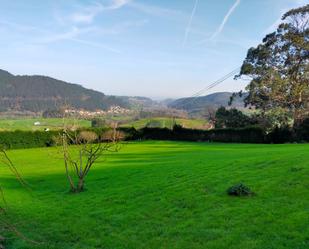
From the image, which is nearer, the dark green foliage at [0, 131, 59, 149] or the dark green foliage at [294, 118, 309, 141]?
the dark green foliage at [294, 118, 309, 141]

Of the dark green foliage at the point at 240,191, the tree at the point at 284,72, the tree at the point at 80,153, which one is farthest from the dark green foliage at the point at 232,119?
the dark green foliage at the point at 240,191

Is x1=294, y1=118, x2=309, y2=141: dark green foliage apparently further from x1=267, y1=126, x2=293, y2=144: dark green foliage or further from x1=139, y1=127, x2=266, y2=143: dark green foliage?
x1=139, y1=127, x2=266, y2=143: dark green foliage

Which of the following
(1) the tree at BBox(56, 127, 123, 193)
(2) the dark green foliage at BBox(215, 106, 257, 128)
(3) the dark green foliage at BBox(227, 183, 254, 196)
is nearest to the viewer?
(3) the dark green foliage at BBox(227, 183, 254, 196)

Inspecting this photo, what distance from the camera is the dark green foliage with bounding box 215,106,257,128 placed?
52.3m

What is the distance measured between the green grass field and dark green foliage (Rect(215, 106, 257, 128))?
40.7 meters

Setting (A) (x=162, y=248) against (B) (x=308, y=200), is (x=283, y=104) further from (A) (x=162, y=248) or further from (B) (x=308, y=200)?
(A) (x=162, y=248)

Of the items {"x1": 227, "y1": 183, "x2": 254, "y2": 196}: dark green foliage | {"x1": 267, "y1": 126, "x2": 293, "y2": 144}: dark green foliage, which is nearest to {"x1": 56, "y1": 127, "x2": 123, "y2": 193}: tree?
{"x1": 227, "y1": 183, "x2": 254, "y2": 196}: dark green foliage

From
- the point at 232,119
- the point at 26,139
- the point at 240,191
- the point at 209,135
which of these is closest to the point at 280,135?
the point at 209,135

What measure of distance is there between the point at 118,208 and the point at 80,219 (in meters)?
1.10

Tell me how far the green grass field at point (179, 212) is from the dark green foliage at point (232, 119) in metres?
40.7

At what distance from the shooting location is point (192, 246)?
5676 mm

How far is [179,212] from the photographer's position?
7820 mm

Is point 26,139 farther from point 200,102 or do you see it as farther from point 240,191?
point 200,102

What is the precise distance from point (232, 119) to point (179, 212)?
1881 inches
